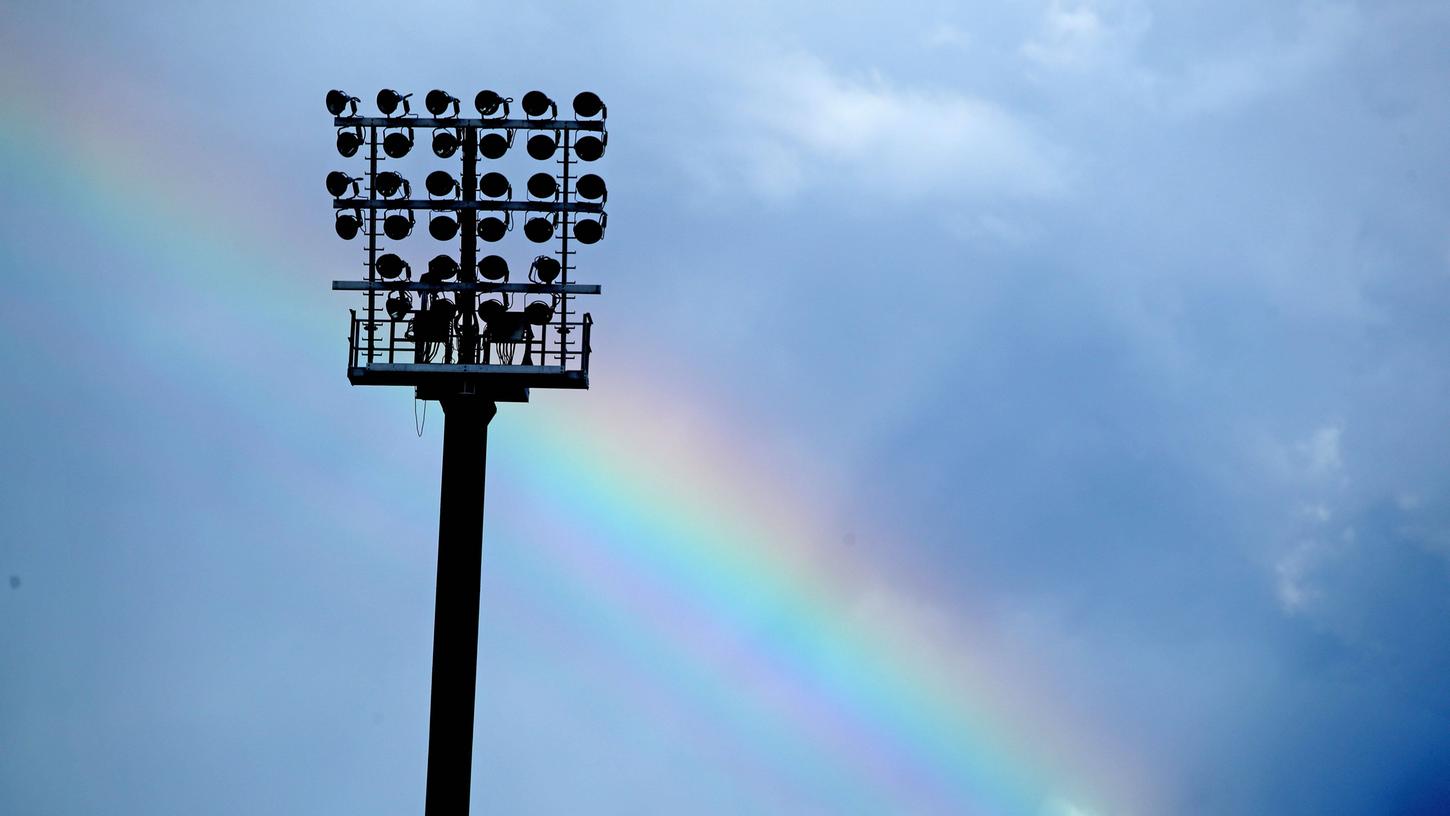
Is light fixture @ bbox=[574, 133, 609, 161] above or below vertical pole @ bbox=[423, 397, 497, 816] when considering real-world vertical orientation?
above

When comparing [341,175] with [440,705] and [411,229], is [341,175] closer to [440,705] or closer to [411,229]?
[411,229]

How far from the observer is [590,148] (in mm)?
124938

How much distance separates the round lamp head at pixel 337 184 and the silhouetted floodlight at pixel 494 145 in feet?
11.5

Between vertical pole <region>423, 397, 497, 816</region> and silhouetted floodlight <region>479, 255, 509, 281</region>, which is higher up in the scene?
silhouetted floodlight <region>479, 255, 509, 281</region>

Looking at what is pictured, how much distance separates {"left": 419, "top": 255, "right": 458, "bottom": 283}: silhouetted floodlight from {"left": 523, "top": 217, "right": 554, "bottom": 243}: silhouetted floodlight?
6.95 ft

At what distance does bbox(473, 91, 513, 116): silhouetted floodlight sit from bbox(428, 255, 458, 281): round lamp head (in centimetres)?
375

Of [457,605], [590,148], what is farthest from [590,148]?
[457,605]

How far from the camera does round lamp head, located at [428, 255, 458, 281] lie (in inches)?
4941

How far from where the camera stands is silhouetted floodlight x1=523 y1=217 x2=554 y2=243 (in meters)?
125

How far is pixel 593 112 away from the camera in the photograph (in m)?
125

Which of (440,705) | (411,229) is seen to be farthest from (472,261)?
(440,705)

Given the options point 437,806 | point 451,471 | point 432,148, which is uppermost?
point 432,148

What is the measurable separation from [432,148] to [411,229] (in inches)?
82.9

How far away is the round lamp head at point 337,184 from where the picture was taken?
408 ft
